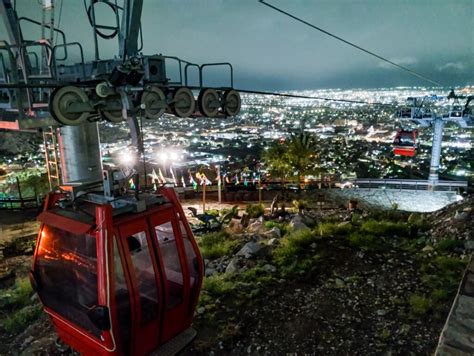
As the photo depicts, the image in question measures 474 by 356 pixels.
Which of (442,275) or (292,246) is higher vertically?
(442,275)

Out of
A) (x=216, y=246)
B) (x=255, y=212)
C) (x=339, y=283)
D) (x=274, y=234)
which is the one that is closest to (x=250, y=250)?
(x=216, y=246)

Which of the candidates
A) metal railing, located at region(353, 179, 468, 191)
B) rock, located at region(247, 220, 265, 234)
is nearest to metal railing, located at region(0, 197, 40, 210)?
rock, located at region(247, 220, 265, 234)

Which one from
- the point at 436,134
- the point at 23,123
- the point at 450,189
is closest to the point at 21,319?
the point at 23,123

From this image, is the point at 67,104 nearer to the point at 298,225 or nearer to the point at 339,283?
the point at 339,283

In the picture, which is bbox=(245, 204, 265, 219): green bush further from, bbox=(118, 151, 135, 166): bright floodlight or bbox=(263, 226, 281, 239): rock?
bbox=(118, 151, 135, 166): bright floodlight

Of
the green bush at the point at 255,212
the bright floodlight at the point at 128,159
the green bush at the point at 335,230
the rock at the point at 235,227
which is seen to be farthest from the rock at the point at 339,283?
the green bush at the point at 255,212

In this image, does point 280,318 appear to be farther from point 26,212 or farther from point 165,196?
point 26,212
